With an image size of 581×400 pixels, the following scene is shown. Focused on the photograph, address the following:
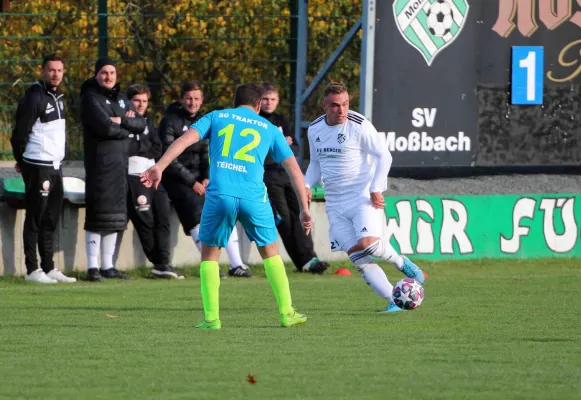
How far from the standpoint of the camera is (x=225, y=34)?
17.2 metres

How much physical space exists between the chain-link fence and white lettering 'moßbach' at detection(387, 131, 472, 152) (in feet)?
4.84

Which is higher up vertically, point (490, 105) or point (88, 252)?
point (490, 105)

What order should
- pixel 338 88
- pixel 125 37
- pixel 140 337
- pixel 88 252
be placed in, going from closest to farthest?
pixel 140 337
pixel 338 88
pixel 88 252
pixel 125 37

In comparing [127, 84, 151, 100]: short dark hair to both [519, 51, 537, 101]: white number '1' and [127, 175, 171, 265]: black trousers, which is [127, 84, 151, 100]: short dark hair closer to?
[127, 175, 171, 265]: black trousers

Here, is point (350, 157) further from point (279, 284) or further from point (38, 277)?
point (38, 277)

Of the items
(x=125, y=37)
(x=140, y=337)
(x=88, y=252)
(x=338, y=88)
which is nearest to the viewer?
(x=140, y=337)

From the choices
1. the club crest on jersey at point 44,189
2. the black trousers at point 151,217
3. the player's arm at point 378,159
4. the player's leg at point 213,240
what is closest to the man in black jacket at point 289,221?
the black trousers at point 151,217

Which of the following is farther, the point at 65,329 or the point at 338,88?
the point at 338,88

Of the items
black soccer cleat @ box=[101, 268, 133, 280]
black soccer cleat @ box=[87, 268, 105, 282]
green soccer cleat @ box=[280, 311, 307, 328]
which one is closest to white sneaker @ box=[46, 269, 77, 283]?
black soccer cleat @ box=[87, 268, 105, 282]

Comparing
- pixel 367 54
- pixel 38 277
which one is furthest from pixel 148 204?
pixel 367 54

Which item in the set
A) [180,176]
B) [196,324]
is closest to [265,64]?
[180,176]

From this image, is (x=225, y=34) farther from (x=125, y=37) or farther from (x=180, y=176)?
(x=180, y=176)

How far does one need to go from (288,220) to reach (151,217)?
1.70 meters

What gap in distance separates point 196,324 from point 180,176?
465 centimetres
